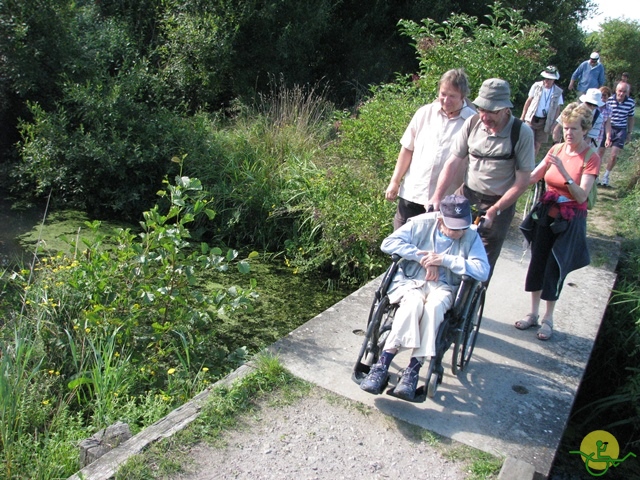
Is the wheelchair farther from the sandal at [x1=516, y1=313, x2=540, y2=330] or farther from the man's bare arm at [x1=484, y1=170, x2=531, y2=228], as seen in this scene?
the sandal at [x1=516, y1=313, x2=540, y2=330]

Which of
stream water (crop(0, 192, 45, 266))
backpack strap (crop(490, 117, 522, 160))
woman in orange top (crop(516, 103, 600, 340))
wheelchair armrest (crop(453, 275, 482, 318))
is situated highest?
backpack strap (crop(490, 117, 522, 160))

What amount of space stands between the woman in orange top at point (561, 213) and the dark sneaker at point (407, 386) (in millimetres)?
1669

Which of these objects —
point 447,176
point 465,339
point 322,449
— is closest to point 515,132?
point 447,176

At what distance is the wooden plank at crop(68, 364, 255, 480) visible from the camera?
3.21m

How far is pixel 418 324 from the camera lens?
3902 millimetres

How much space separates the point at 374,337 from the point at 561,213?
1.85 metres

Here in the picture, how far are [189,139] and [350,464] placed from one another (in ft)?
21.5

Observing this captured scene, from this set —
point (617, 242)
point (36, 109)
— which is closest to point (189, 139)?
point (36, 109)

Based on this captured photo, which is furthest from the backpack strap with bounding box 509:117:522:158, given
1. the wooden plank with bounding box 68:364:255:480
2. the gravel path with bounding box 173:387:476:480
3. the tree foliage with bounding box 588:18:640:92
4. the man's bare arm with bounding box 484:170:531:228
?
the tree foliage with bounding box 588:18:640:92

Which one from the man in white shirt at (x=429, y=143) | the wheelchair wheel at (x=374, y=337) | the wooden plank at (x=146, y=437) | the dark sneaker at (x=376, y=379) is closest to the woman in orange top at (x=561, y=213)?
the man in white shirt at (x=429, y=143)

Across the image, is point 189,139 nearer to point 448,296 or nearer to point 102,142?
point 102,142

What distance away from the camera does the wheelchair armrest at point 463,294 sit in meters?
4.00

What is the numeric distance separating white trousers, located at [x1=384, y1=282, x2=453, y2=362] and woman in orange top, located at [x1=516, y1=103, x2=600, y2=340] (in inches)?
50.8

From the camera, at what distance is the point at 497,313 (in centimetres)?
557
